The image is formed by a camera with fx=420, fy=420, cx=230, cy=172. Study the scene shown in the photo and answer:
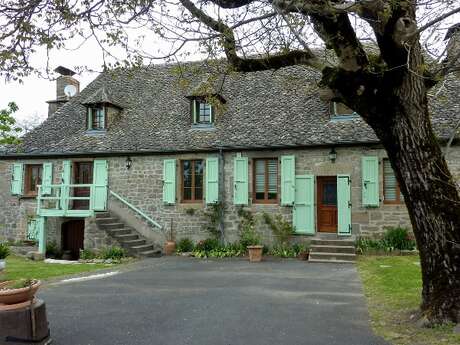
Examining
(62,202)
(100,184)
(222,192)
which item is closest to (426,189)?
(222,192)

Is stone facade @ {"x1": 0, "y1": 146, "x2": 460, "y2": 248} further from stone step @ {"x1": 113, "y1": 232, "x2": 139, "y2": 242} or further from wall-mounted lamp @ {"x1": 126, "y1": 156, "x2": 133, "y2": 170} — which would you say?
stone step @ {"x1": 113, "y1": 232, "x2": 139, "y2": 242}

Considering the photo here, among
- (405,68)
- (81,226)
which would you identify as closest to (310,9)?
(405,68)

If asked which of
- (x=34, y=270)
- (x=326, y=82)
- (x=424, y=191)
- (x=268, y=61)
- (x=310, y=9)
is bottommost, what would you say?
(x=34, y=270)

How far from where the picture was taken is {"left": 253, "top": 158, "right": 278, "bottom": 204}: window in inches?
523

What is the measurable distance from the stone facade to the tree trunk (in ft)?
23.1

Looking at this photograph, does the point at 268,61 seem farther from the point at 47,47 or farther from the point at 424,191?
the point at 47,47

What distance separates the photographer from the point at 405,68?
5.26m

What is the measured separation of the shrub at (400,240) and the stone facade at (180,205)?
255 mm

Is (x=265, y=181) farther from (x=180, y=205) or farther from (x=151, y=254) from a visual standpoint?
(x=151, y=254)

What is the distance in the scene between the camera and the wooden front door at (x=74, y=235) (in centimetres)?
1558

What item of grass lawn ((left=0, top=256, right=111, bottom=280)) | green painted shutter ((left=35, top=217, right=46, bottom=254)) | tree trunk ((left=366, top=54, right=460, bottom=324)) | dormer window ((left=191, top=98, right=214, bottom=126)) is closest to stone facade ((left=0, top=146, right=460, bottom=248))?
green painted shutter ((left=35, top=217, right=46, bottom=254))

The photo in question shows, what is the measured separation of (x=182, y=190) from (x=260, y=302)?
7.87m

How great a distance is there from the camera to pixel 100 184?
Answer: 47.9 ft

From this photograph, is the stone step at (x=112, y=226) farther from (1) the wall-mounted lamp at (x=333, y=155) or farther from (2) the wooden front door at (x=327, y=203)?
(1) the wall-mounted lamp at (x=333, y=155)
